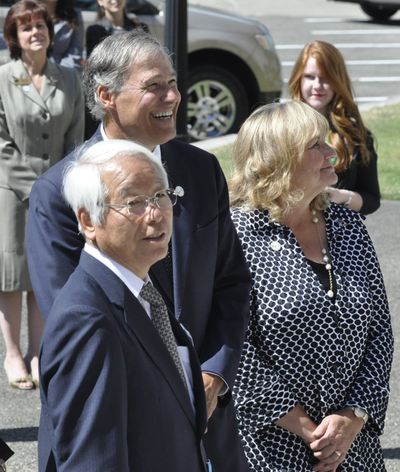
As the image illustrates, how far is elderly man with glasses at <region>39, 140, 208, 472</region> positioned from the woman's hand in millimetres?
774

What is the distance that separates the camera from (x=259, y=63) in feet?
42.1

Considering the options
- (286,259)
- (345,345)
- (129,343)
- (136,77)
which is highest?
(136,77)

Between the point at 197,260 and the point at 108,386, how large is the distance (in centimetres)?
83

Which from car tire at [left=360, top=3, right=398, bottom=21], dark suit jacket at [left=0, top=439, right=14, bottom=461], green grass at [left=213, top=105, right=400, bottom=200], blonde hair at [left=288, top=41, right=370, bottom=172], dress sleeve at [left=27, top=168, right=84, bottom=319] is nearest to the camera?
dress sleeve at [left=27, top=168, right=84, bottom=319]

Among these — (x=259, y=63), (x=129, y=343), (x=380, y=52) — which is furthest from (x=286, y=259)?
(x=380, y=52)

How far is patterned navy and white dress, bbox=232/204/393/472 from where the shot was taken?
372cm

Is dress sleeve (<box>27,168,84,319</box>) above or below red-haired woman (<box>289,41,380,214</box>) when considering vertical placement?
above

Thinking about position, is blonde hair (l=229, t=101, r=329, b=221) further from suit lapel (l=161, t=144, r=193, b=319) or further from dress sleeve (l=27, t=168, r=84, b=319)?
dress sleeve (l=27, t=168, r=84, b=319)

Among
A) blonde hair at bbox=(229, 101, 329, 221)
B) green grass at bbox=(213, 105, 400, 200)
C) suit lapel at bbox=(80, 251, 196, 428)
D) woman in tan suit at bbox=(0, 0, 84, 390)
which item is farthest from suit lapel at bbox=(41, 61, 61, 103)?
suit lapel at bbox=(80, 251, 196, 428)

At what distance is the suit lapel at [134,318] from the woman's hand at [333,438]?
0.94 m

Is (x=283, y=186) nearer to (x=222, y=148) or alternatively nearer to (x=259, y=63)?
(x=222, y=148)

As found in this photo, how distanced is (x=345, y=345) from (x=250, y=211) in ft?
1.77

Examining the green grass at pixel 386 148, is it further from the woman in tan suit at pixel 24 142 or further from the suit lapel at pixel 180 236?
the suit lapel at pixel 180 236

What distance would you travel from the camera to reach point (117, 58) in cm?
349
